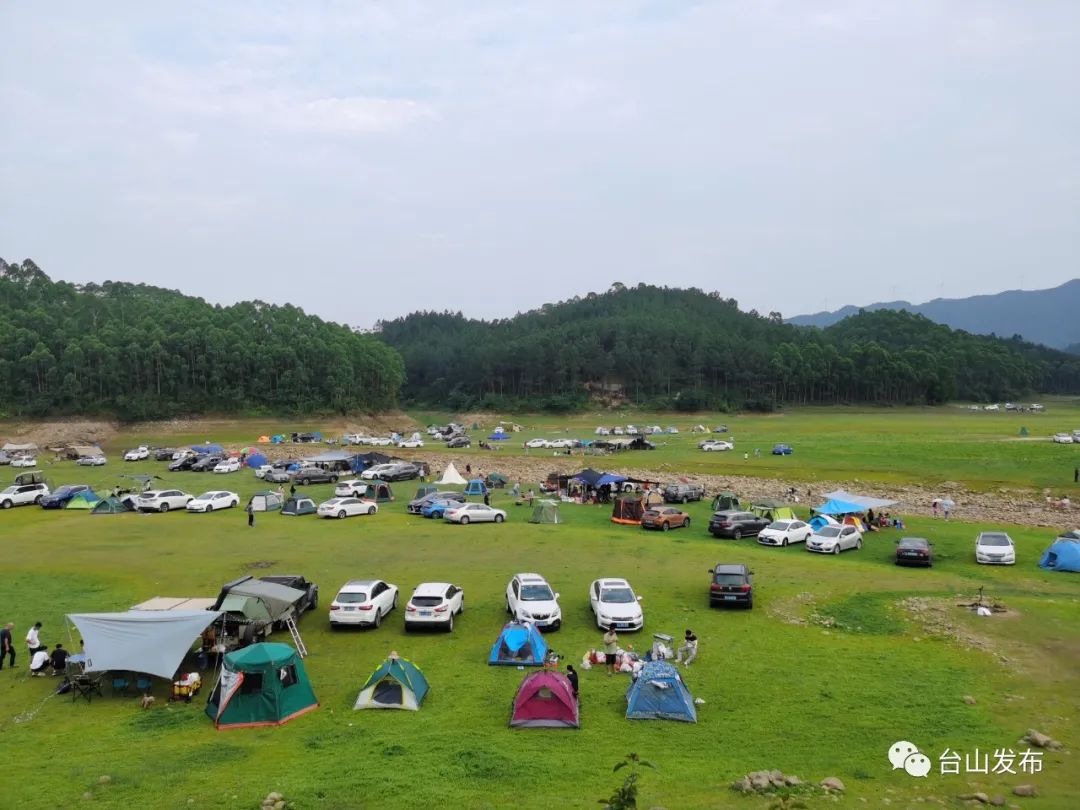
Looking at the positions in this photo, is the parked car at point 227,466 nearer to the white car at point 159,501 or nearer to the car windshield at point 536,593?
the white car at point 159,501

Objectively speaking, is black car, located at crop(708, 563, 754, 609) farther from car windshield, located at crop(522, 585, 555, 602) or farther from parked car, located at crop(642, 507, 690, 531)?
parked car, located at crop(642, 507, 690, 531)

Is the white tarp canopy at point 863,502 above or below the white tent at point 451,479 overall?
above

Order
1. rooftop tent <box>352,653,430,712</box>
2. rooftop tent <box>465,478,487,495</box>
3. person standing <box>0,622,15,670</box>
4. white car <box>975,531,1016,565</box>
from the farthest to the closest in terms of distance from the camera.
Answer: rooftop tent <box>465,478,487,495</box>, white car <box>975,531,1016,565</box>, person standing <box>0,622,15,670</box>, rooftop tent <box>352,653,430,712</box>

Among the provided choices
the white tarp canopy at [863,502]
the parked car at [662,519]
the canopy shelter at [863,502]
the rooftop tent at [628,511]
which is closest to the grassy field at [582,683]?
the parked car at [662,519]

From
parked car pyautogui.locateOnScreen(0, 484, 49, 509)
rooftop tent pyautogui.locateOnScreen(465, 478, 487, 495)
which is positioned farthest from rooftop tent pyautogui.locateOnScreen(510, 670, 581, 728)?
parked car pyautogui.locateOnScreen(0, 484, 49, 509)

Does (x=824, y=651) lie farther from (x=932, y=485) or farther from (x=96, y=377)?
(x=96, y=377)

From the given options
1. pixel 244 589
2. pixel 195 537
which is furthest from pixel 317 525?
pixel 244 589
